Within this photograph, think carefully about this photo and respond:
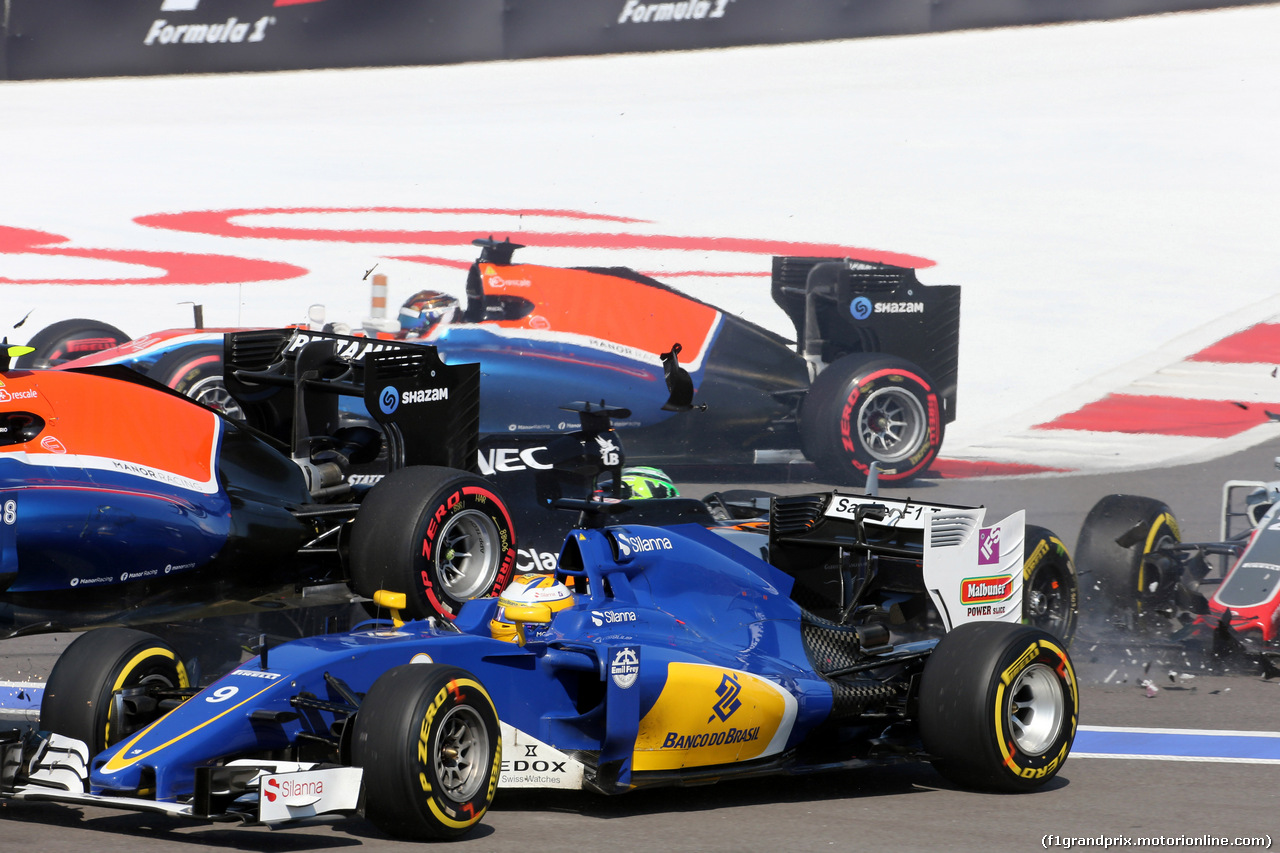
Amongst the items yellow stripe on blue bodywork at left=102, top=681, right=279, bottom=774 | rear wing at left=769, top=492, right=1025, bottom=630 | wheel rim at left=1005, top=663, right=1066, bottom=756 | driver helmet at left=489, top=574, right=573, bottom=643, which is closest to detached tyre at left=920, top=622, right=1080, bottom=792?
wheel rim at left=1005, top=663, right=1066, bottom=756

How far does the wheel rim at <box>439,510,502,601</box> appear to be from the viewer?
775 cm

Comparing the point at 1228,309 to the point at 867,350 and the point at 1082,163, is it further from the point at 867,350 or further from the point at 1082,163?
the point at 867,350

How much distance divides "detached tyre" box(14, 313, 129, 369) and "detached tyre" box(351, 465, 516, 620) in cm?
912

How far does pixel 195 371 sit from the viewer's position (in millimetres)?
13109

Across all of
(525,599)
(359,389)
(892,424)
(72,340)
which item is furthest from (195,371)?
(525,599)

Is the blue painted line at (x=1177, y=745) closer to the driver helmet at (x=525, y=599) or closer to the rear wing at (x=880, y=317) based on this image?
the driver helmet at (x=525, y=599)

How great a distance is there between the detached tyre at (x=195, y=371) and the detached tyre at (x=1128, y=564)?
266 inches

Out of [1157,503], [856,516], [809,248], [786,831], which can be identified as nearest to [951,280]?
[809,248]

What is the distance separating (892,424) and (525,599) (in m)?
8.86

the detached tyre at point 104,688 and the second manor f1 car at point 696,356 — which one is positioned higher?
the second manor f1 car at point 696,356

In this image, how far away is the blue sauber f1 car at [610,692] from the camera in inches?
215

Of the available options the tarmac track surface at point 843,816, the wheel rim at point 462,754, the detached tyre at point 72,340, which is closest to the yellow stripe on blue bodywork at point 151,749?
the tarmac track surface at point 843,816

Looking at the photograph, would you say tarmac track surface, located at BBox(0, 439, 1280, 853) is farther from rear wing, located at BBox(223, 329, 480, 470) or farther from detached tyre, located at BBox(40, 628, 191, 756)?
rear wing, located at BBox(223, 329, 480, 470)

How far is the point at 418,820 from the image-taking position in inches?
212
